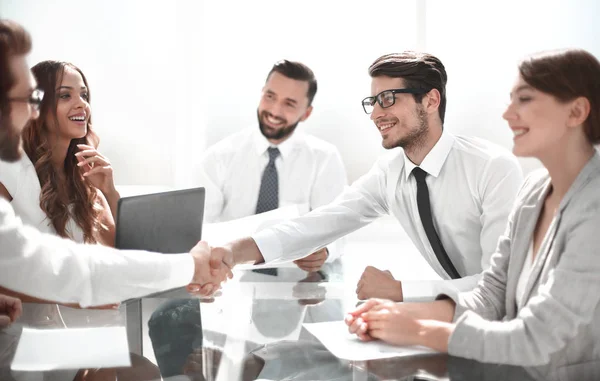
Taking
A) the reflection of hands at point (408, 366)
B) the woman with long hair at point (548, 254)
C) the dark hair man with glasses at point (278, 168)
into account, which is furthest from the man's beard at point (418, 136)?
the dark hair man with glasses at point (278, 168)

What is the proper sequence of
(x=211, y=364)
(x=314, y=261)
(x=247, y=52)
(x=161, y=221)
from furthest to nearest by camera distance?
(x=247, y=52)
(x=314, y=261)
(x=161, y=221)
(x=211, y=364)

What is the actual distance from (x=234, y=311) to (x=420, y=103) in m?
0.71

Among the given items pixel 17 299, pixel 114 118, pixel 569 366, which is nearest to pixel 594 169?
pixel 569 366

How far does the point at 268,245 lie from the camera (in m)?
1.80

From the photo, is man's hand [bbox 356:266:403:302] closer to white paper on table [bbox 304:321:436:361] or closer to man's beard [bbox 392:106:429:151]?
white paper on table [bbox 304:321:436:361]

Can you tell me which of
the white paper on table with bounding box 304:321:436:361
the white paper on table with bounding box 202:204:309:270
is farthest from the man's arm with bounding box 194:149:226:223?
the white paper on table with bounding box 304:321:436:361

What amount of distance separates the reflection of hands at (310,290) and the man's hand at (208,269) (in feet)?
0.64

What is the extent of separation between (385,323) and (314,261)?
0.81 metres

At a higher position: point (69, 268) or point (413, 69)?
point (413, 69)

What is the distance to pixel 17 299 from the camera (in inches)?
57.3

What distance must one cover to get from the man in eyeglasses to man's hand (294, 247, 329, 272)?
1.99ft

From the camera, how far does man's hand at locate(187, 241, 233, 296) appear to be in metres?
1.63

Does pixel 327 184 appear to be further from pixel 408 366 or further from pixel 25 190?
pixel 408 366

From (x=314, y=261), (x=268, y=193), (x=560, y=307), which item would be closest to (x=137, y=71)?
(x=268, y=193)
